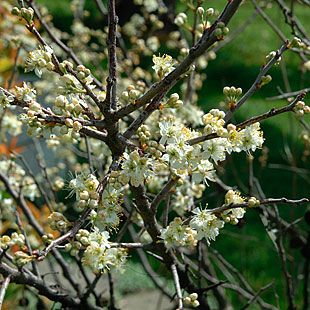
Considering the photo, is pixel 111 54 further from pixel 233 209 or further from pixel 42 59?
pixel 233 209

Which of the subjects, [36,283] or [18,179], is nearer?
[36,283]

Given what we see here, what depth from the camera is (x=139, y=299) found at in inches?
159

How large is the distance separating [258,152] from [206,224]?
161 inches

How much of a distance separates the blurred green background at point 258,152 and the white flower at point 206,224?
575 mm

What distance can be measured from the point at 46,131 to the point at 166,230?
34 cm

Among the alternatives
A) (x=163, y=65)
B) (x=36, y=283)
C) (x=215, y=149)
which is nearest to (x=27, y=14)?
(x=163, y=65)

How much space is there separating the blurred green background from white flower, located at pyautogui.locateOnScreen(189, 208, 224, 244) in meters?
0.58

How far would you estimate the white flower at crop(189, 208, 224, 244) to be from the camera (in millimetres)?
1402

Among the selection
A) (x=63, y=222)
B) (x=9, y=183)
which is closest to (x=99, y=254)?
(x=63, y=222)

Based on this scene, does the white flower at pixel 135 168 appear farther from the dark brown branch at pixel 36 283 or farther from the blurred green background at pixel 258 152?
the blurred green background at pixel 258 152

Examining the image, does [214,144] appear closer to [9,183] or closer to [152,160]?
[152,160]

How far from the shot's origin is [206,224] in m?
1.40

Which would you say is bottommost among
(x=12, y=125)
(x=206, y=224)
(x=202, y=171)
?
(x=206, y=224)

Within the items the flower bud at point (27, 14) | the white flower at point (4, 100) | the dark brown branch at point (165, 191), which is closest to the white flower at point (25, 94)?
the white flower at point (4, 100)
